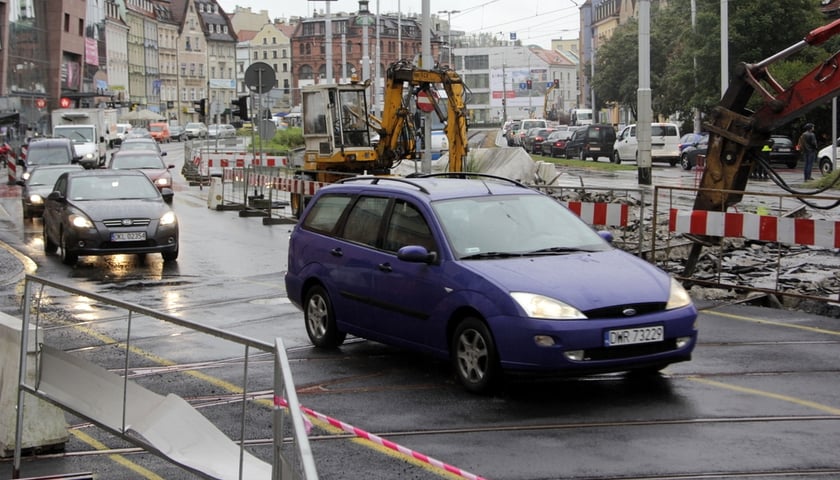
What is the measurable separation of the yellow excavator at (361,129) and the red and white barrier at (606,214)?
11.5 metres

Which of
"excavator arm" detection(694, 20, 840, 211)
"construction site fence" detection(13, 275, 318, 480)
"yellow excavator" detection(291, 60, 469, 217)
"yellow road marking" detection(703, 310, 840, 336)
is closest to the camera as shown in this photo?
"construction site fence" detection(13, 275, 318, 480)

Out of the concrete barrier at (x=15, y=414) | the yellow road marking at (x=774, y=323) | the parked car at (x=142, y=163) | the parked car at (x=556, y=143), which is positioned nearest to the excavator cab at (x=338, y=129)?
the parked car at (x=142, y=163)

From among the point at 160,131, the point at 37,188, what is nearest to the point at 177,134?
the point at 160,131

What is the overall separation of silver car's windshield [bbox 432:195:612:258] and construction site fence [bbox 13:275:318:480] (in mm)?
2777

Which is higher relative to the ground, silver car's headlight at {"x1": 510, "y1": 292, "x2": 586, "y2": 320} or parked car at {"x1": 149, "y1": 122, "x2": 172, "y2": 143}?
parked car at {"x1": 149, "y1": 122, "x2": 172, "y2": 143}

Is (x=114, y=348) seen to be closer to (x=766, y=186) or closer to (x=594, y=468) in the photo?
(x=594, y=468)

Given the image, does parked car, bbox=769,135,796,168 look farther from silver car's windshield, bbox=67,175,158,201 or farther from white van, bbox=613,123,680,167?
silver car's windshield, bbox=67,175,158,201

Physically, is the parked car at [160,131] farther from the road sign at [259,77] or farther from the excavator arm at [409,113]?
the excavator arm at [409,113]

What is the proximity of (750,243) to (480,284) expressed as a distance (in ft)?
39.5

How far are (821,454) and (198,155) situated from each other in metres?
45.8

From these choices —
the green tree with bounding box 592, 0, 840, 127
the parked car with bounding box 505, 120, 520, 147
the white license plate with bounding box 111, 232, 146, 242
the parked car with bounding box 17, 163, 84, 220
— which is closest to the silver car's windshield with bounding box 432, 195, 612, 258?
the white license plate with bounding box 111, 232, 146, 242

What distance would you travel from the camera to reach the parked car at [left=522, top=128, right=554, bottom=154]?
239 ft

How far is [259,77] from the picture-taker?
1241 inches

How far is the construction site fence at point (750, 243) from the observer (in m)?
14.0
